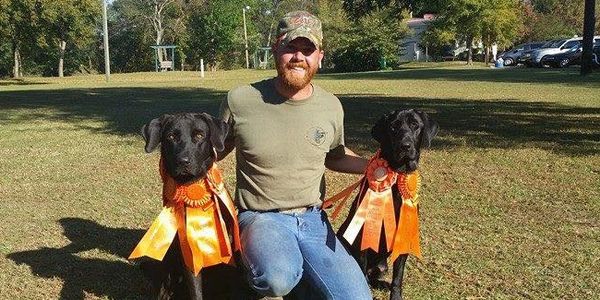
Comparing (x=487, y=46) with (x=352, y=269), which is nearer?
(x=352, y=269)

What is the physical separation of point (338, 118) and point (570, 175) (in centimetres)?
503

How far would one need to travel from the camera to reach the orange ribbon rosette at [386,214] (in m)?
3.95

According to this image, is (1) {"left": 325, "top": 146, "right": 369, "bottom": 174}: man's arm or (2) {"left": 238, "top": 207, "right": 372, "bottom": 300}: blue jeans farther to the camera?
(1) {"left": 325, "top": 146, "right": 369, "bottom": 174}: man's arm

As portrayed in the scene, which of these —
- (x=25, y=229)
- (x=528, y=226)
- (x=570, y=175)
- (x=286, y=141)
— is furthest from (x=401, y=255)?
(x=570, y=175)

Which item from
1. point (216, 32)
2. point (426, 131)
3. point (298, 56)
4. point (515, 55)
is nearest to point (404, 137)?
point (426, 131)

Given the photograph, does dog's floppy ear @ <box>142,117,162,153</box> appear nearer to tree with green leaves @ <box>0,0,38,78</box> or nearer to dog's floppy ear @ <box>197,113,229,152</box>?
dog's floppy ear @ <box>197,113,229,152</box>

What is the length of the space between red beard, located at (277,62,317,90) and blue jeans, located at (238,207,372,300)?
0.78 meters

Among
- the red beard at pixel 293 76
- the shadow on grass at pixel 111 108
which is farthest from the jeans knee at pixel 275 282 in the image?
the shadow on grass at pixel 111 108

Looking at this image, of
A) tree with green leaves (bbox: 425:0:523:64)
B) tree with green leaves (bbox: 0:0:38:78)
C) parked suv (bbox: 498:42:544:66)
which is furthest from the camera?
tree with green leaves (bbox: 425:0:523:64)

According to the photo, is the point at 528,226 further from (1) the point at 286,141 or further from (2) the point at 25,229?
(2) the point at 25,229

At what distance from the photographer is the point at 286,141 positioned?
3680mm

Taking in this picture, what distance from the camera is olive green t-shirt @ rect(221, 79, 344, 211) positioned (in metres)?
3.68

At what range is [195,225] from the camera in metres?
3.57

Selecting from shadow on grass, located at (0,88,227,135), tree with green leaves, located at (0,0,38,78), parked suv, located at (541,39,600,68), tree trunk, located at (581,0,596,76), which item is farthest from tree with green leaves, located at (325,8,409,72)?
shadow on grass, located at (0,88,227,135)
